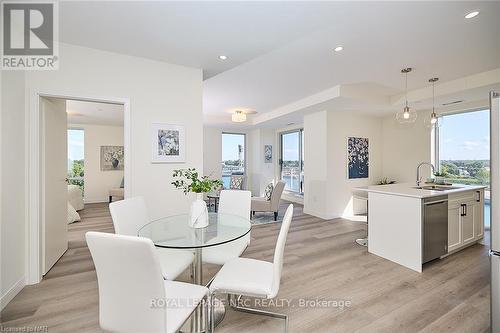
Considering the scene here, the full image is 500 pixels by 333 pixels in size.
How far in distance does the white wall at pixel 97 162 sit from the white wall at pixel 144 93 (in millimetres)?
5346

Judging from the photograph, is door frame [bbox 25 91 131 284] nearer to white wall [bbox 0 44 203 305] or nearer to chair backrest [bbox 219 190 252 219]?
white wall [bbox 0 44 203 305]

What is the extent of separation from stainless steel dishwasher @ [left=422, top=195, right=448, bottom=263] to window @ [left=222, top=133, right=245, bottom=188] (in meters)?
6.08

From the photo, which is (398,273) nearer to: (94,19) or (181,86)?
(181,86)

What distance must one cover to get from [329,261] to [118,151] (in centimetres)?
727

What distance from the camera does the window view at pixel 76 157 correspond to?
6.83 metres

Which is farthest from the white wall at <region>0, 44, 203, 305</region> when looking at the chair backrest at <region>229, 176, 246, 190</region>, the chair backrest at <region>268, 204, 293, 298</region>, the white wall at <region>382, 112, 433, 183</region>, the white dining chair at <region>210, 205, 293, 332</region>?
the white wall at <region>382, 112, 433, 183</region>

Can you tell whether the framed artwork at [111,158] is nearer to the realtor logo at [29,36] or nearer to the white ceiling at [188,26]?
the realtor logo at [29,36]

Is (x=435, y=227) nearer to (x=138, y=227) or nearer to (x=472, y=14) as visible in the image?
(x=472, y=14)

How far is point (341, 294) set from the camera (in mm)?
2199

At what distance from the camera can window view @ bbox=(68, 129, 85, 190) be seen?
683 centimetres

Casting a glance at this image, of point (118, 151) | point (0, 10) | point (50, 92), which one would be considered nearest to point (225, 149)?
point (118, 151)

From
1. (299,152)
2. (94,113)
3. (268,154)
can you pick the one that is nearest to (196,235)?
(94,113)

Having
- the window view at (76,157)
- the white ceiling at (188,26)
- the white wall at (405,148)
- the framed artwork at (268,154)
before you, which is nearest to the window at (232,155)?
the framed artwork at (268,154)

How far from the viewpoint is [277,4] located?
1.88m
